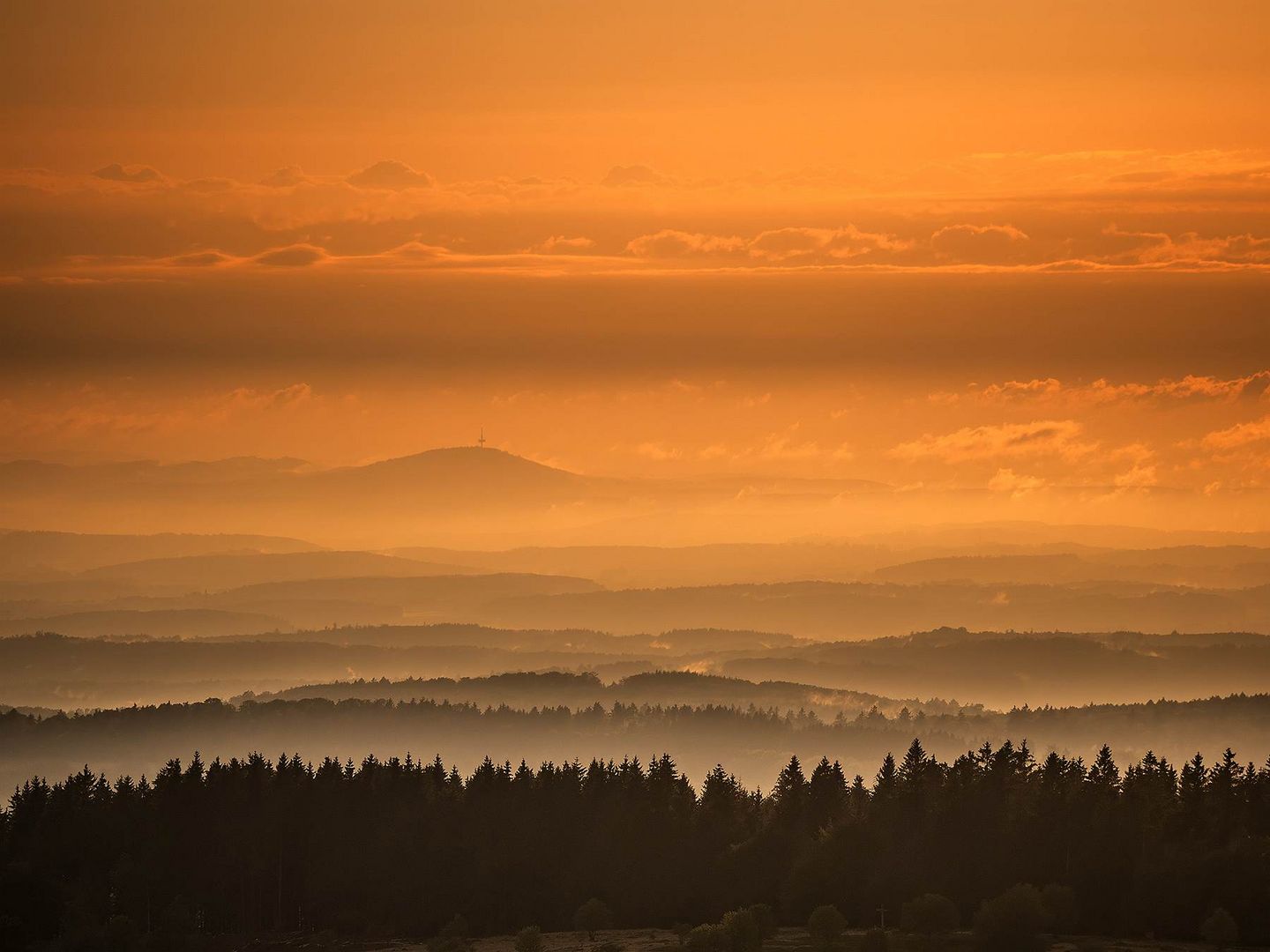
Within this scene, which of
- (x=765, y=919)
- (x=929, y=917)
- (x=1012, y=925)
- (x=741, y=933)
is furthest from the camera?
(x=765, y=919)

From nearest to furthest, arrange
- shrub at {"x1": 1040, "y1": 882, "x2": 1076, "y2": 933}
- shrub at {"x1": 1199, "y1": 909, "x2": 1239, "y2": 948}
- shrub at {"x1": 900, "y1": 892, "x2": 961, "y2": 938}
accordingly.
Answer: shrub at {"x1": 1199, "y1": 909, "x2": 1239, "y2": 948}, shrub at {"x1": 1040, "y1": 882, "x2": 1076, "y2": 933}, shrub at {"x1": 900, "y1": 892, "x2": 961, "y2": 938}

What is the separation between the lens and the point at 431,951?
7849 inches

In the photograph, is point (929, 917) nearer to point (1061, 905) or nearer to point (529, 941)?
point (1061, 905)

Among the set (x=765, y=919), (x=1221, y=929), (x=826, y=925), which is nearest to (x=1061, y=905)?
(x=1221, y=929)

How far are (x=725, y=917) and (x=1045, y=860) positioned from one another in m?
33.2

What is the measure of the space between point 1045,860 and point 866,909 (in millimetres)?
17702

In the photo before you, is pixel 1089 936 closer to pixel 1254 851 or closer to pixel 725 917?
pixel 1254 851

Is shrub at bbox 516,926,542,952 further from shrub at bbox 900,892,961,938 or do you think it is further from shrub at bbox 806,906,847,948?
shrub at bbox 900,892,961,938

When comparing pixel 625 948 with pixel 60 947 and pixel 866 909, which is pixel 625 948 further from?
pixel 60 947

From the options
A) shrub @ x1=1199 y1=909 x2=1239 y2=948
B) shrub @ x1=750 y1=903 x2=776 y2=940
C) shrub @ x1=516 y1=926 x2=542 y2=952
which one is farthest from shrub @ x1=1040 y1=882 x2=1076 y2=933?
shrub @ x1=516 y1=926 x2=542 y2=952

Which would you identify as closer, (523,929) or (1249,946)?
(1249,946)

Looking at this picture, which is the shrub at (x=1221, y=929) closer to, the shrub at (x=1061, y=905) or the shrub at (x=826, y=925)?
the shrub at (x=1061, y=905)

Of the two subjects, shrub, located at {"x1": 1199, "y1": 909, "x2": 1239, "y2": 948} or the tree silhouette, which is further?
the tree silhouette

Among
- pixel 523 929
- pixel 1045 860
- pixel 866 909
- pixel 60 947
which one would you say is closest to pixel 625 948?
pixel 523 929
